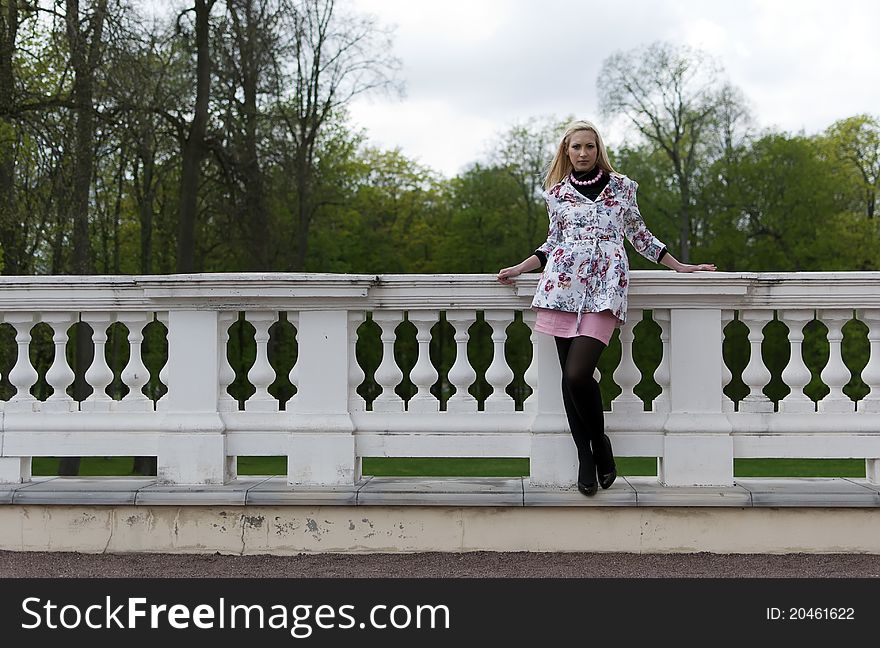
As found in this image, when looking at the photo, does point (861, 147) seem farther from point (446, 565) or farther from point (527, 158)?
point (446, 565)

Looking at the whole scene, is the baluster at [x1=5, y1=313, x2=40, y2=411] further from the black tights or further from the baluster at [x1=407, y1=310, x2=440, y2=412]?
the black tights

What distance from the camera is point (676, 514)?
4652 millimetres

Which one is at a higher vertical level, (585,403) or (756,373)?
(756,373)

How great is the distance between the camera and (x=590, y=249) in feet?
15.1

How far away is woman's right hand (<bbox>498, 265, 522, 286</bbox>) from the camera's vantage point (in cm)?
469

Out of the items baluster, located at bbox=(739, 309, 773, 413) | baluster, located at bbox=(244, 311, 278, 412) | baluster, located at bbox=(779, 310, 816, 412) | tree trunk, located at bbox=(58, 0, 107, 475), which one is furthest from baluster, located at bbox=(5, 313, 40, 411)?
tree trunk, located at bbox=(58, 0, 107, 475)

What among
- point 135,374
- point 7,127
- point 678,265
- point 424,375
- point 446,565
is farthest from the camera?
point 7,127

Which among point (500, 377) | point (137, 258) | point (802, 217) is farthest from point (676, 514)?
point (802, 217)

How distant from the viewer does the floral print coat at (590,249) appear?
457 centimetres

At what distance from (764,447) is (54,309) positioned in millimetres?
3797

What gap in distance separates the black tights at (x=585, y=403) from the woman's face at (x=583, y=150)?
0.86 m

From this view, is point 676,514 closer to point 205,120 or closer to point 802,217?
point 205,120

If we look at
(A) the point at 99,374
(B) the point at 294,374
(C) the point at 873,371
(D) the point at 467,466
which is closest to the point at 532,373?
(B) the point at 294,374

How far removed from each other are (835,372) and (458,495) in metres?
2.05
